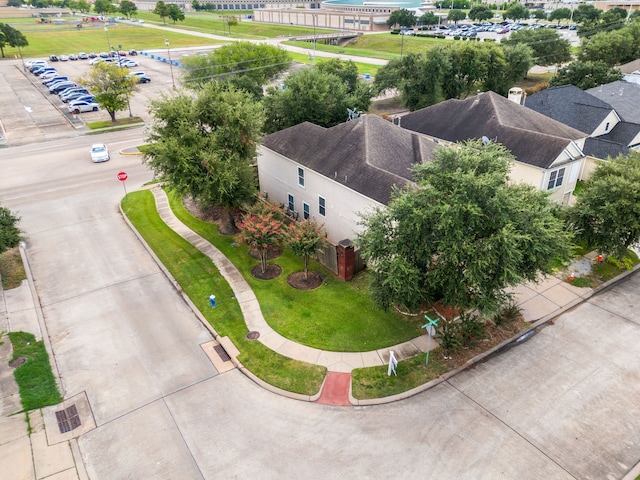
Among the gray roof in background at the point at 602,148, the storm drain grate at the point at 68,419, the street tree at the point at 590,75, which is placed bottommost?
the storm drain grate at the point at 68,419

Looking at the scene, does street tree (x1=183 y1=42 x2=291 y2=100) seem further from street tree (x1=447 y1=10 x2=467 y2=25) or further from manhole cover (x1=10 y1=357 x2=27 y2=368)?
street tree (x1=447 y1=10 x2=467 y2=25)

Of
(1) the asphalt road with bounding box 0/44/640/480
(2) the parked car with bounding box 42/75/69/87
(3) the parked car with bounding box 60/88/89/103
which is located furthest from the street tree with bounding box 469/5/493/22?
(1) the asphalt road with bounding box 0/44/640/480

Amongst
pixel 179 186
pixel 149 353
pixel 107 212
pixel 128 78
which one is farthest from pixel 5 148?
pixel 149 353

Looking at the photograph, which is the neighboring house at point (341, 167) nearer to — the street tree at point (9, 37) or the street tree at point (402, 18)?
the street tree at point (9, 37)

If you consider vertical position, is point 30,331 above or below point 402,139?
below

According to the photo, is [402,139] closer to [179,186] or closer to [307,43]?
[179,186]

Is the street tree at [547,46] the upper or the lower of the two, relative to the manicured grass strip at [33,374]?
upper

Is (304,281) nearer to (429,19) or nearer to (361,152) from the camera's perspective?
(361,152)

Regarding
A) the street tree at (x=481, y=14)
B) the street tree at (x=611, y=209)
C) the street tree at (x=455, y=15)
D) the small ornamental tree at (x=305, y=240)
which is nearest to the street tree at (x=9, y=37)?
the small ornamental tree at (x=305, y=240)

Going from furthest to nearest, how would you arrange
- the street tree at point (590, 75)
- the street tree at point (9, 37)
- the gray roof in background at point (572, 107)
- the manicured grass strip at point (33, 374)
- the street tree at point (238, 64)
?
the street tree at point (9, 37), the street tree at point (238, 64), the street tree at point (590, 75), the gray roof in background at point (572, 107), the manicured grass strip at point (33, 374)
